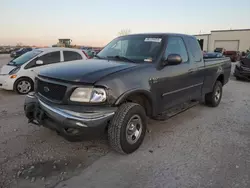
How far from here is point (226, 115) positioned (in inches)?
215

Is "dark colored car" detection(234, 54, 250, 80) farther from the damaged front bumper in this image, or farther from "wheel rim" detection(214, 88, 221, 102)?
the damaged front bumper

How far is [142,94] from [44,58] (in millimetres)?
5403

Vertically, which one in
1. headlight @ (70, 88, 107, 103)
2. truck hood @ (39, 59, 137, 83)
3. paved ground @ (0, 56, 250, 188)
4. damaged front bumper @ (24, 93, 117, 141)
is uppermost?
truck hood @ (39, 59, 137, 83)

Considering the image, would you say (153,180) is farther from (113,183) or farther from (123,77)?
(123,77)

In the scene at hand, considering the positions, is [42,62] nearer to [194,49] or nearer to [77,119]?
[194,49]

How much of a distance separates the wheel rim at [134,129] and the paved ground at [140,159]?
25 cm

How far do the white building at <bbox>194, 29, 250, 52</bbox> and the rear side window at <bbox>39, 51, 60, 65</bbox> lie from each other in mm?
43448

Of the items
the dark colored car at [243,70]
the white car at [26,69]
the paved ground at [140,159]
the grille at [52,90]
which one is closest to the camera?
the paved ground at [140,159]

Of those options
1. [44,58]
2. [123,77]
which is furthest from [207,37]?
[123,77]

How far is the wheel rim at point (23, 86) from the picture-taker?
24.3 ft

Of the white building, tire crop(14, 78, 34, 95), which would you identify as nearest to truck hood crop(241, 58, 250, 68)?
tire crop(14, 78, 34, 95)

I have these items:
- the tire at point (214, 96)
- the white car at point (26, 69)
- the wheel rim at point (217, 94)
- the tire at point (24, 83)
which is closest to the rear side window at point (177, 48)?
the tire at point (214, 96)

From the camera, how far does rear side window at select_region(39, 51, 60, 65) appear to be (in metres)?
7.73

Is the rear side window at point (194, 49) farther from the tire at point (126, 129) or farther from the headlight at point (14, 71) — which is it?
the headlight at point (14, 71)
